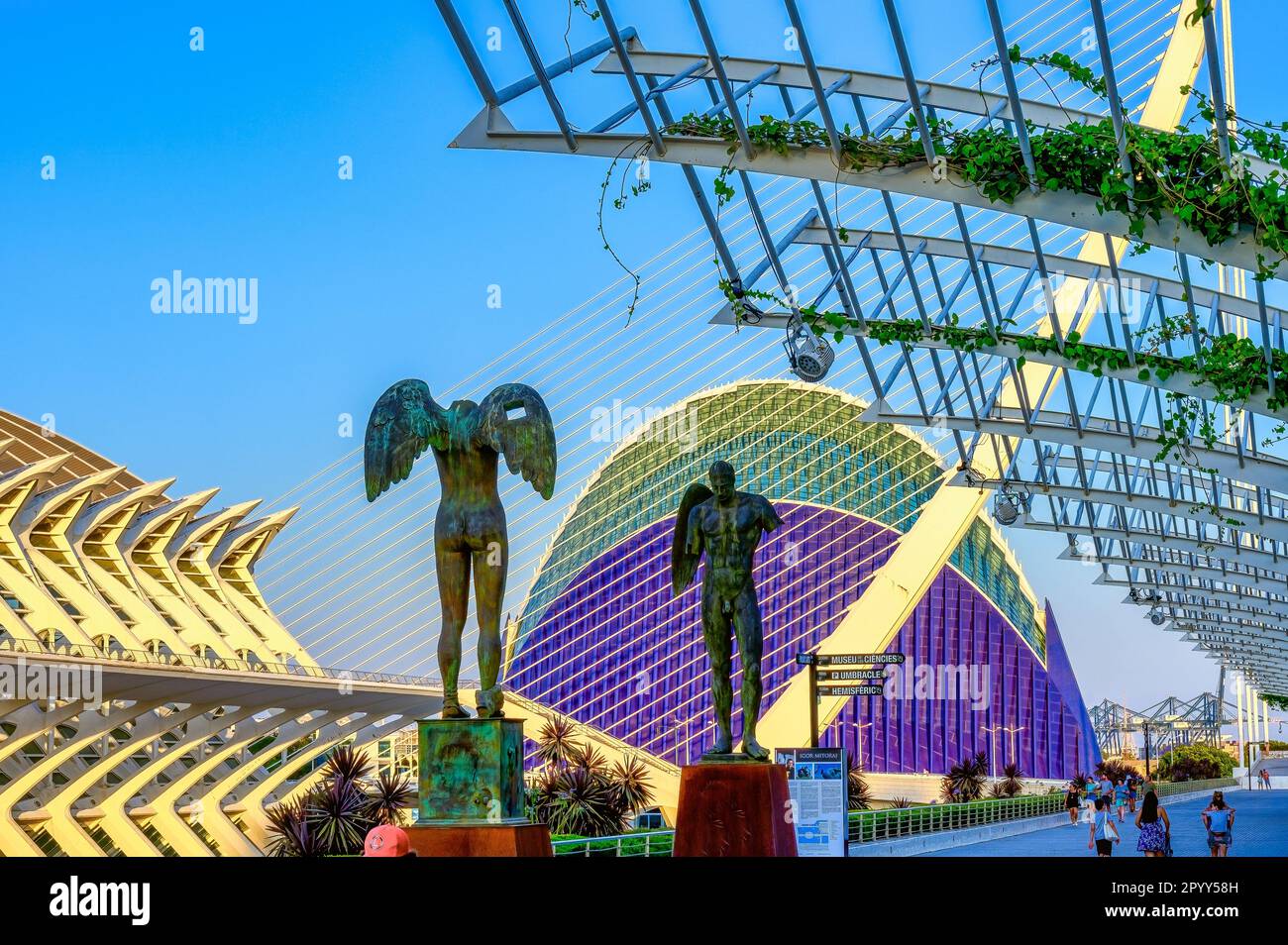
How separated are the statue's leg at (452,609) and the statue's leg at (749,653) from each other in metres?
3.22

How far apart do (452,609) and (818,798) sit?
9.20 meters

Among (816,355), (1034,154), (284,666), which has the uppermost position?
(1034,154)

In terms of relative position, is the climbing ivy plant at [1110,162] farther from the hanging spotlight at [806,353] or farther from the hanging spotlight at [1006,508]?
the hanging spotlight at [1006,508]

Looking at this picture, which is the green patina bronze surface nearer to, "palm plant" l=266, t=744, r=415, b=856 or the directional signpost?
the directional signpost

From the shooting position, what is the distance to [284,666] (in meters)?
51.7

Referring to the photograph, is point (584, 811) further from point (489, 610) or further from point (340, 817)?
point (489, 610)

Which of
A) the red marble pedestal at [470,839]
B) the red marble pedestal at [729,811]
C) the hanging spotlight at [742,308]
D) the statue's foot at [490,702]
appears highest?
the hanging spotlight at [742,308]

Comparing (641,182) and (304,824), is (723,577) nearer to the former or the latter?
(641,182)

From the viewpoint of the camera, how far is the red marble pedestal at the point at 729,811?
10.9 metres

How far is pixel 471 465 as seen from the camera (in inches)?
327

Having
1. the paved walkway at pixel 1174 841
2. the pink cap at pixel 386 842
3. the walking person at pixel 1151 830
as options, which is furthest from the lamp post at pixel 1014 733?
the pink cap at pixel 386 842

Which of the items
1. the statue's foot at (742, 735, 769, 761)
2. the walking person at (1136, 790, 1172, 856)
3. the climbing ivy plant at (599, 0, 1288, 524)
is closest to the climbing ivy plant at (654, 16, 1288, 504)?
the climbing ivy plant at (599, 0, 1288, 524)

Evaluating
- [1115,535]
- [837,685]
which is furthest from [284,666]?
[837,685]
